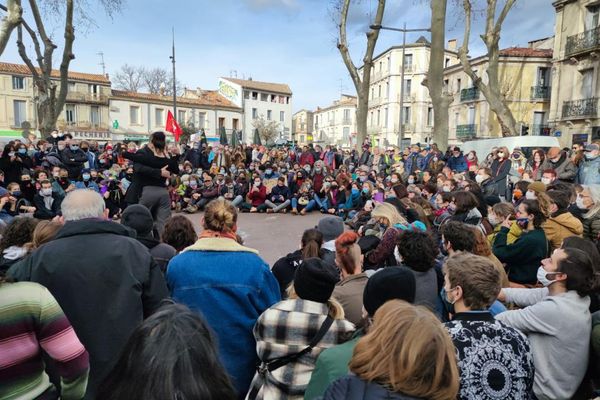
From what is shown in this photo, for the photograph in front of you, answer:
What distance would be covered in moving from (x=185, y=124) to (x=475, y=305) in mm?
54118

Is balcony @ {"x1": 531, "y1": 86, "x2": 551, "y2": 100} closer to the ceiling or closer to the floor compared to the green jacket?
closer to the ceiling

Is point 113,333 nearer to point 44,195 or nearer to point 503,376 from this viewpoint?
point 503,376

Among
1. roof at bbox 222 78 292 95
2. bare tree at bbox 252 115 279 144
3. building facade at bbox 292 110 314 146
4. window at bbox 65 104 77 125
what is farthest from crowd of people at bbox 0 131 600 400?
building facade at bbox 292 110 314 146

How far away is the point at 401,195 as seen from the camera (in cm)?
781

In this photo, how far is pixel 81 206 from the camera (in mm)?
2570

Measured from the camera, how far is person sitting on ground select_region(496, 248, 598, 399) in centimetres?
269

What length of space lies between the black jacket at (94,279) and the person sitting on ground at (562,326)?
2.38m

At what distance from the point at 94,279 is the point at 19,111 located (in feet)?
176

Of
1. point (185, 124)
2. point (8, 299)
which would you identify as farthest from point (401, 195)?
point (185, 124)

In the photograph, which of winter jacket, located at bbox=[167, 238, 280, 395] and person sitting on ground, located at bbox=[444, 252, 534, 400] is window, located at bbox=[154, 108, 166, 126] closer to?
winter jacket, located at bbox=[167, 238, 280, 395]

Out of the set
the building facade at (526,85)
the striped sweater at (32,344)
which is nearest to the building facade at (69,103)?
the building facade at (526,85)

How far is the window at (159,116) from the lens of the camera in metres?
52.2

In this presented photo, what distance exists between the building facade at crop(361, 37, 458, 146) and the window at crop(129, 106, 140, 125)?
3071cm

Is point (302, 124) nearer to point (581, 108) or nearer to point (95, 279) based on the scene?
point (581, 108)
